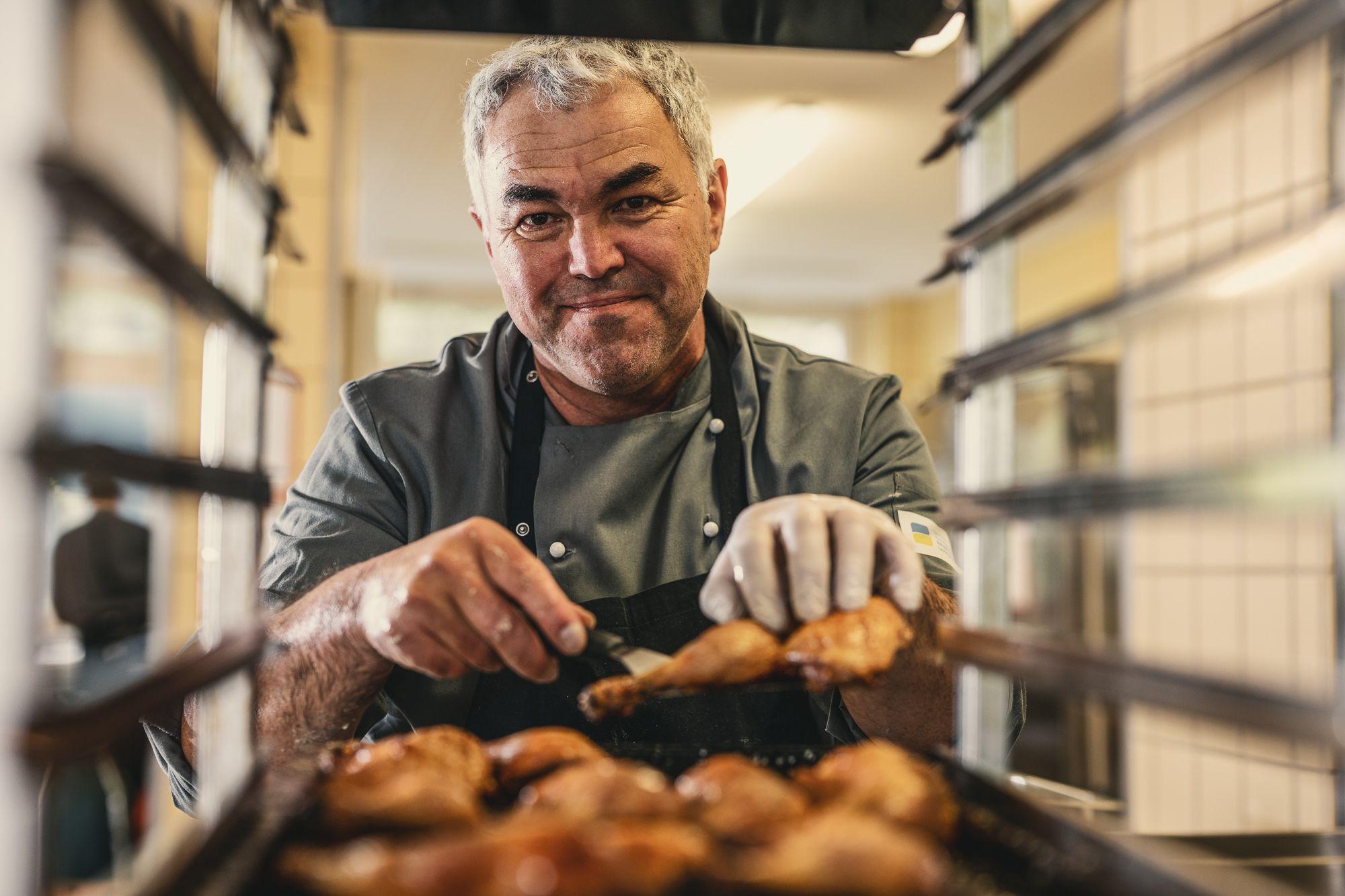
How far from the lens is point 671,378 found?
1878 millimetres

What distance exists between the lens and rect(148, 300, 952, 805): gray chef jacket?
1.68 meters

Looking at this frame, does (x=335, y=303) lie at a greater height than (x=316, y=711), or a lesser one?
greater

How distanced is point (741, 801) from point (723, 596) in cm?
41

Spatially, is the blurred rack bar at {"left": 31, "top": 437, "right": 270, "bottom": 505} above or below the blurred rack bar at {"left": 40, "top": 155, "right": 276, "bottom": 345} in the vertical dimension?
below

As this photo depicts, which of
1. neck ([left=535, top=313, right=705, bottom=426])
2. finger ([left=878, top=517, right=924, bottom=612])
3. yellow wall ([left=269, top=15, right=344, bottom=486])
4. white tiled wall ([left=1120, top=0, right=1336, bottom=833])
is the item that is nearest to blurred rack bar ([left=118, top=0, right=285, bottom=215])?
finger ([left=878, top=517, right=924, bottom=612])

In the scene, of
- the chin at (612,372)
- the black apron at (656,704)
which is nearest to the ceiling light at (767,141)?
the chin at (612,372)

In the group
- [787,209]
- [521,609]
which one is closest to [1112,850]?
[521,609]

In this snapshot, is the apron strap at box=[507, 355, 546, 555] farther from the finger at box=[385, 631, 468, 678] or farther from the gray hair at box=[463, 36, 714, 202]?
the finger at box=[385, 631, 468, 678]

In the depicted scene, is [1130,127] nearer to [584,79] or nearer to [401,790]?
[401,790]

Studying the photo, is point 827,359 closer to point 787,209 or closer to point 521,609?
point 521,609

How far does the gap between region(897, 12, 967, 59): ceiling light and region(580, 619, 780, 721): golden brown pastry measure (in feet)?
1.92

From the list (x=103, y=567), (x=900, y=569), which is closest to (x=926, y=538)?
(x=900, y=569)

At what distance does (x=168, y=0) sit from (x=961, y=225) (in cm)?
58

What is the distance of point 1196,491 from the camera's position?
52cm
